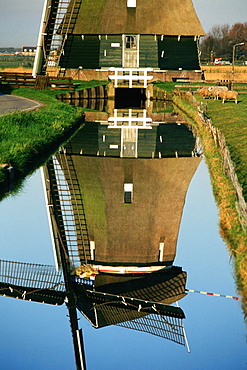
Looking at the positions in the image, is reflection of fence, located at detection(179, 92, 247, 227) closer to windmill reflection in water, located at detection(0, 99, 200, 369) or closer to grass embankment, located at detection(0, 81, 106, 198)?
windmill reflection in water, located at detection(0, 99, 200, 369)

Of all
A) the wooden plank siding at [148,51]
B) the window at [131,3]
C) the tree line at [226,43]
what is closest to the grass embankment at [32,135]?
the wooden plank siding at [148,51]

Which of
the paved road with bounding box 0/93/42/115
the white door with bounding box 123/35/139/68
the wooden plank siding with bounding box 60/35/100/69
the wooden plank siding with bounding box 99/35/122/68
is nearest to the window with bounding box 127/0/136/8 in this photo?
the white door with bounding box 123/35/139/68

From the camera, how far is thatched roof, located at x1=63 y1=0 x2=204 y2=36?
150 feet

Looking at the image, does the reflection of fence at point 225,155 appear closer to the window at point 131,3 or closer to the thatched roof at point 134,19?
the thatched roof at point 134,19

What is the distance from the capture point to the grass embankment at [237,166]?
9.91m

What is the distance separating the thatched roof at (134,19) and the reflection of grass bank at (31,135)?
58.4 ft

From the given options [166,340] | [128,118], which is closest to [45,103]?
[128,118]

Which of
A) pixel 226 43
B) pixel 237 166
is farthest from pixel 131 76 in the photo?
pixel 226 43

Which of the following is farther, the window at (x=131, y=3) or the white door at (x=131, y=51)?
the window at (x=131, y=3)

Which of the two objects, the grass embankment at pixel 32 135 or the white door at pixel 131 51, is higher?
the white door at pixel 131 51

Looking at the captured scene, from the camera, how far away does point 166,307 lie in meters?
8.79

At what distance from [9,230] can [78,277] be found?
93.0 inches

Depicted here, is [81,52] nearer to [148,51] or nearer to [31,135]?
[148,51]

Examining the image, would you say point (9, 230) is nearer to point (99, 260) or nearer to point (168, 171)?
point (99, 260)
